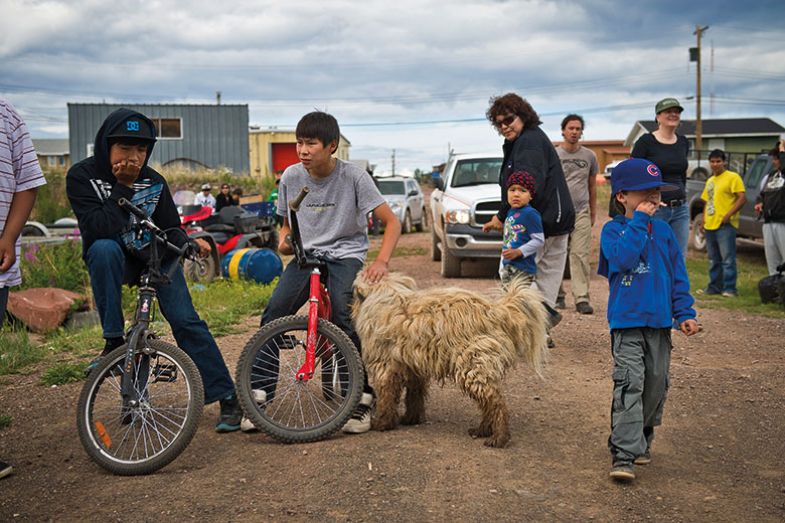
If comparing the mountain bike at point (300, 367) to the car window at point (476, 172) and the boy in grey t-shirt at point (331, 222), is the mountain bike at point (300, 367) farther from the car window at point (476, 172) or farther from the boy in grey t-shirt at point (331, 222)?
the car window at point (476, 172)

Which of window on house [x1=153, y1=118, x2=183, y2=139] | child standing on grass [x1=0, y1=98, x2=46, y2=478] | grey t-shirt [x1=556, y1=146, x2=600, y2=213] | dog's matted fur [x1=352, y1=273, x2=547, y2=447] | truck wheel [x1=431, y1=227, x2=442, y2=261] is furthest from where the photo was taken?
window on house [x1=153, y1=118, x2=183, y2=139]

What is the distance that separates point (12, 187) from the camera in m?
4.80

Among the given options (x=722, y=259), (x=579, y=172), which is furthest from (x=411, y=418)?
(x=722, y=259)

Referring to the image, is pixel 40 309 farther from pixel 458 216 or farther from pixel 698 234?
pixel 698 234

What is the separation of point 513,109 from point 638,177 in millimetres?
2850

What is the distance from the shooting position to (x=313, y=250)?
18.8 feet

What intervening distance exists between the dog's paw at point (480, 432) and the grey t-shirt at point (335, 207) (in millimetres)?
1290

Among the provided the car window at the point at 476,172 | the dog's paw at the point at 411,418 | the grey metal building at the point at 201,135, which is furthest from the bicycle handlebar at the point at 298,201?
the grey metal building at the point at 201,135

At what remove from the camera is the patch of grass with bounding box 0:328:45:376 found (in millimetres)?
7902

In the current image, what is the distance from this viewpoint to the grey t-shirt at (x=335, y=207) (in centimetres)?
569

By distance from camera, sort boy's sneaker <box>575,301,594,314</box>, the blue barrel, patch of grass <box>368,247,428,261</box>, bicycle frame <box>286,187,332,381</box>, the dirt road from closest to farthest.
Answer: the dirt road → bicycle frame <box>286,187,332,381</box> → boy's sneaker <box>575,301,594,314</box> → the blue barrel → patch of grass <box>368,247,428,261</box>

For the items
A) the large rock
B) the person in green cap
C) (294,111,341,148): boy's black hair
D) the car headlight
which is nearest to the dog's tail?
(294,111,341,148): boy's black hair

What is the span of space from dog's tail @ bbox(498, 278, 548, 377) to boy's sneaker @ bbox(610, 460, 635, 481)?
0.83 metres

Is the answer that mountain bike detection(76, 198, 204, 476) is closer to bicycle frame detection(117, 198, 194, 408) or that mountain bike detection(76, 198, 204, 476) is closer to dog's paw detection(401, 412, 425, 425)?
bicycle frame detection(117, 198, 194, 408)
